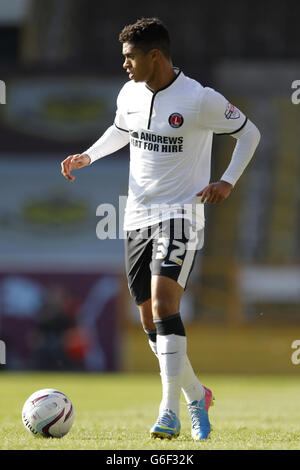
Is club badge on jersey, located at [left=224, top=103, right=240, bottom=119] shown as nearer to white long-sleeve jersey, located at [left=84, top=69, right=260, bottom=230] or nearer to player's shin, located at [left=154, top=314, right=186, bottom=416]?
white long-sleeve jersey, located at [left=84, top=69, right=260, bottom=230]

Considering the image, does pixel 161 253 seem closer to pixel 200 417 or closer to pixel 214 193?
pixel 214 193

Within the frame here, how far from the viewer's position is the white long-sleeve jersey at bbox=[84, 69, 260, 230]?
536 cm

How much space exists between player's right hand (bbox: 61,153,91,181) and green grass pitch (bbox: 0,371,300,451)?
1.54 metres

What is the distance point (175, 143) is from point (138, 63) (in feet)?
1.63

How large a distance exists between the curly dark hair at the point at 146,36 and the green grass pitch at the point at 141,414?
2.17 metres

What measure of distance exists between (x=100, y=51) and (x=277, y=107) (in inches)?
181

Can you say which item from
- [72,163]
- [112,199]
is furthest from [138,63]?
[112,199]

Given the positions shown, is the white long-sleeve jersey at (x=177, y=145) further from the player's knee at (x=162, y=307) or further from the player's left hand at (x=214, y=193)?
the player's knee at (x=162, y=307)

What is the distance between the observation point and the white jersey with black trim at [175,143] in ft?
17.6

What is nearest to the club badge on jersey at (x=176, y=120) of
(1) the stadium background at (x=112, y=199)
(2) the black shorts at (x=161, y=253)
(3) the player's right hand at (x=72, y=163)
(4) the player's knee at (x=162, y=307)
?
(2) the black shorts at (x=161, y=253)

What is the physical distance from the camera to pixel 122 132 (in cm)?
584

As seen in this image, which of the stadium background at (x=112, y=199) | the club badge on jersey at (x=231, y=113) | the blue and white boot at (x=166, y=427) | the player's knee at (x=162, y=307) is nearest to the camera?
the blue and white boot at (x=166, y=427)

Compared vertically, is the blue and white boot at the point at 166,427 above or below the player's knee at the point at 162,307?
below

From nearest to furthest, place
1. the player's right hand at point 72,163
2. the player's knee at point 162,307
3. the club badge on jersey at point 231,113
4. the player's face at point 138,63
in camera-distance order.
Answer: the player's knee at point 162,307 → the player's face at point 138,63 → the club badge on jersey at point 231,113 → the player's right hand at point 72,163
